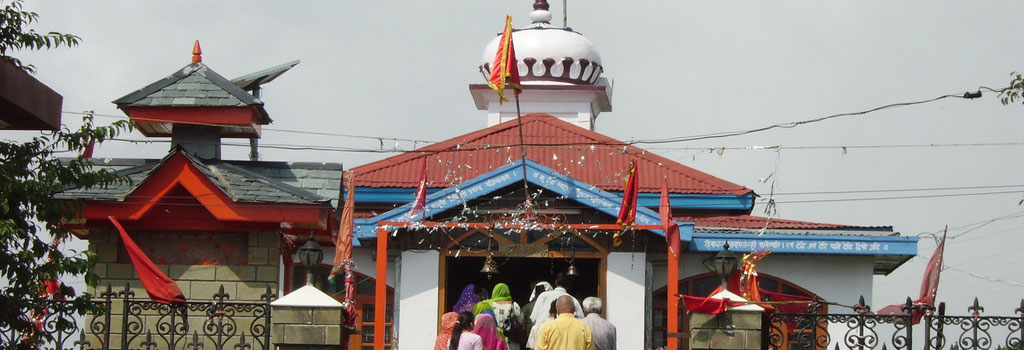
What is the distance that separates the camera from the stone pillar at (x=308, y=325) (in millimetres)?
16422

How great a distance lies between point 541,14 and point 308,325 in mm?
17515

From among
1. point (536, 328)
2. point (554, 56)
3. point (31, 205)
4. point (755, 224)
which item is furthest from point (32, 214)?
point (554, 56)

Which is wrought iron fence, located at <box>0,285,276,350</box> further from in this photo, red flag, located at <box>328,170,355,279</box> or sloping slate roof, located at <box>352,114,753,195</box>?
sloping slate roof, located at <box>352,114,753,195</box>

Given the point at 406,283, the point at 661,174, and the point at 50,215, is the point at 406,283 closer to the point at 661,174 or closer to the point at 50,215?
the point at 661,174

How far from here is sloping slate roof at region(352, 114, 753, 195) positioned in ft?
84.3

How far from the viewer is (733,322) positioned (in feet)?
55.0

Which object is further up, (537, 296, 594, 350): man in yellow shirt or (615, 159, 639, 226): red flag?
(615, 159, 639, 226): red flag

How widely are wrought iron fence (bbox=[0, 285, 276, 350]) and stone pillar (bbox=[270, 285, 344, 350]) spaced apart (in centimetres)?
23

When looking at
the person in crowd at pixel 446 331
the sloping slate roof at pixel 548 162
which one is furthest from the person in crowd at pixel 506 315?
→ the sloping slate roof at pixel 548 162

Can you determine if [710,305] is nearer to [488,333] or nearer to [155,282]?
[488,333]

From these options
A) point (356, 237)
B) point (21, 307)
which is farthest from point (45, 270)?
point (356, 237)

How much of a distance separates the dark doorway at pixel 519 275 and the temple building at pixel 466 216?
0.04 meters

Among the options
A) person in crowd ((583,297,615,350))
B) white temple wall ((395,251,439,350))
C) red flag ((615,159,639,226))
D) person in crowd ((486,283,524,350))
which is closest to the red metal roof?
red flag ((615,159,639,226))

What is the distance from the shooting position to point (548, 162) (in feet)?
87.6
